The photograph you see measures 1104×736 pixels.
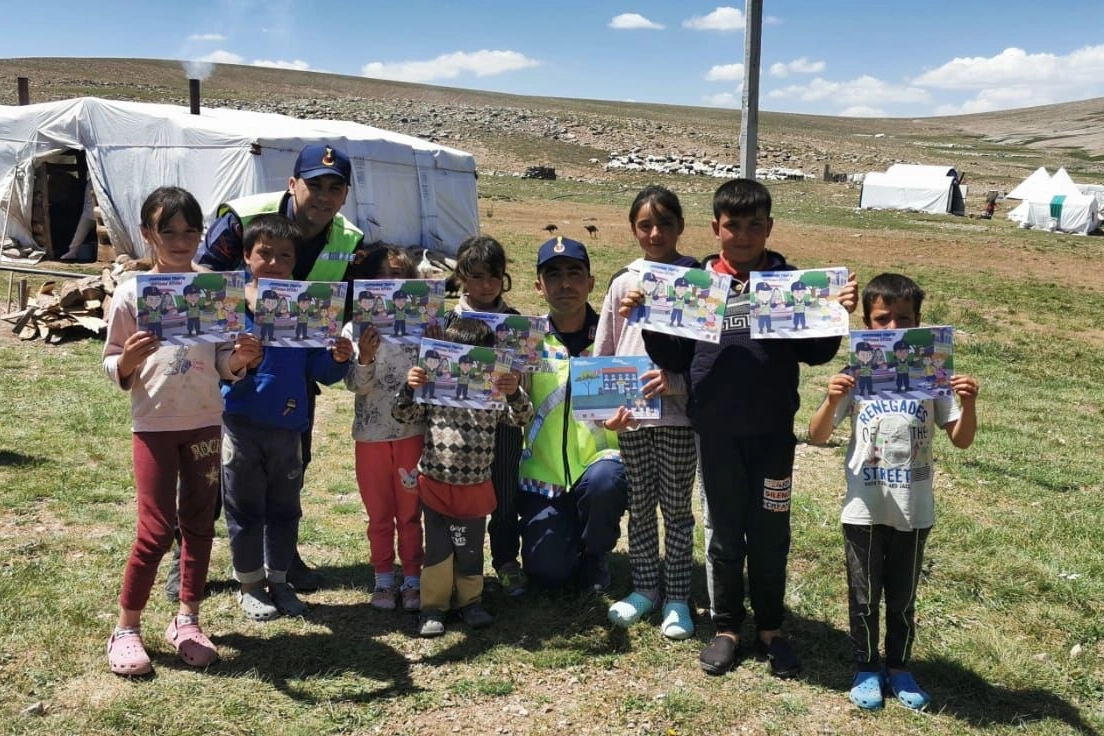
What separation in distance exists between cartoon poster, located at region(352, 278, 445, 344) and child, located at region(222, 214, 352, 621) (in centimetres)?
16

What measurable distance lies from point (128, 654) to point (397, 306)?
1.76 meters

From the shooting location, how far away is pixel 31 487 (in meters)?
5.58

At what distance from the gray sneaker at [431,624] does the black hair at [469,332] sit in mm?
1255

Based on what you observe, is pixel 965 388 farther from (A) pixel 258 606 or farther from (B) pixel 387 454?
(A) pixel 258 606

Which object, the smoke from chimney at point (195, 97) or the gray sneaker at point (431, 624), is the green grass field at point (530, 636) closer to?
the gray sneaker at point (431, 624)

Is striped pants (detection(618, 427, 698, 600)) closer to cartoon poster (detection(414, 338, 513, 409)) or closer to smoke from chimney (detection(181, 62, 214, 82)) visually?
cartoon poster (detection(414, 338, 513, 409))

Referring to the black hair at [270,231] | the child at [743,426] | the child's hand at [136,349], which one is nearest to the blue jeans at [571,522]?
the child at [743,426]

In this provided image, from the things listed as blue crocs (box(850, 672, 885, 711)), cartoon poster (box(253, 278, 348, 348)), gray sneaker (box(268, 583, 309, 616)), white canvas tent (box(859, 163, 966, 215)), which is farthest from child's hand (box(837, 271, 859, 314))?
white canvas tent (box(859, 163, 966, 215))

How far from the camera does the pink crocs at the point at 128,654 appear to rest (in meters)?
3.40

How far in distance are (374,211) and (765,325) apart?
15.1 metres

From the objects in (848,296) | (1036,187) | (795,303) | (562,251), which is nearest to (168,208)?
(562,251)

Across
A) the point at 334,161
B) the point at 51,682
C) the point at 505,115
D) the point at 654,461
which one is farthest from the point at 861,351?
the point at 505,115

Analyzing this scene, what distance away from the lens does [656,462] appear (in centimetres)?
395

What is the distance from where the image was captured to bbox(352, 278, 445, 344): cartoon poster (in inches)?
142
